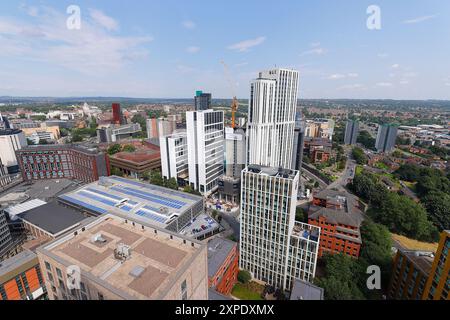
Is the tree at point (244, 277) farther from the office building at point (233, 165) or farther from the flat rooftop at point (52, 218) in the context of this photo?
the flat rooftop at point (52, 218)

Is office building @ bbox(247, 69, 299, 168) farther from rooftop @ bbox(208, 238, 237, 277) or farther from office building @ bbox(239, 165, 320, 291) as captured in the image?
rooftop @ bbox(208, 238, 237, 277)

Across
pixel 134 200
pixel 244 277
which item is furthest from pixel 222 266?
pixel 134 200

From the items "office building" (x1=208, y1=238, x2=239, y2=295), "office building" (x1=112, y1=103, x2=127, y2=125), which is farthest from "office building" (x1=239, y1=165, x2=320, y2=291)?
"office building" (x1=112, y1=103, x2=127, y2=125)

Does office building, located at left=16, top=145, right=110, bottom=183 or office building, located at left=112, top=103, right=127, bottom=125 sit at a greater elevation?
office building, located at left=112, top=103, right=127, bottom=125

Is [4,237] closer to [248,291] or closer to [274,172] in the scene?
[248,291]
